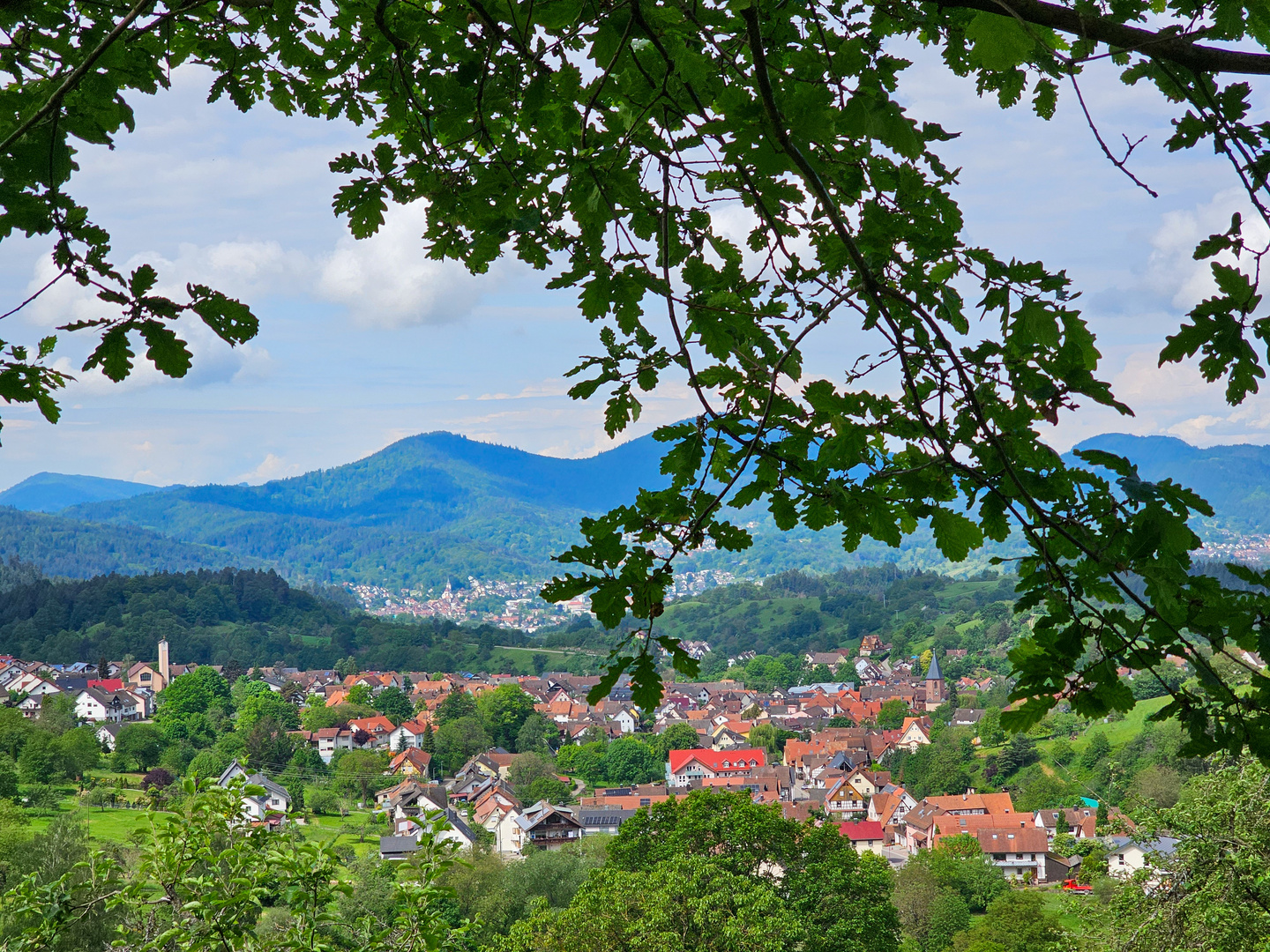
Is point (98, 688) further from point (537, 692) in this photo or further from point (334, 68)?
point (334, 68)

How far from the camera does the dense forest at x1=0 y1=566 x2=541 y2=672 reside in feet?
230

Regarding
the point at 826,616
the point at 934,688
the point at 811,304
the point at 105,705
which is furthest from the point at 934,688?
the point at 811,304

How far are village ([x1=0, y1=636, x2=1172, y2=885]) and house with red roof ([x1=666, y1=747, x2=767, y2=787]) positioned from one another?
0.09 meters

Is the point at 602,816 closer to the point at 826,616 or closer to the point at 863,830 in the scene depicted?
the point at 863,830

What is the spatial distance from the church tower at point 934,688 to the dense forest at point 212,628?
38311 mm

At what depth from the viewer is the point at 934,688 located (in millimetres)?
58812

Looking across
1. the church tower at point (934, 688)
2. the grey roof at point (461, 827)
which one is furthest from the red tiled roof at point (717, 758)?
the church tower at point (934, 688)

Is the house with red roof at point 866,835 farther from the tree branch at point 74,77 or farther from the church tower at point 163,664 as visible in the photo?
the church tower at point 163,664

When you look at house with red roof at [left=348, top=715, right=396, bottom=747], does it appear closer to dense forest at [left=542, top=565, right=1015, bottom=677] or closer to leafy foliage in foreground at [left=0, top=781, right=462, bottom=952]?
dense forest at [left=542, top=565, right=1015, bottom=677]

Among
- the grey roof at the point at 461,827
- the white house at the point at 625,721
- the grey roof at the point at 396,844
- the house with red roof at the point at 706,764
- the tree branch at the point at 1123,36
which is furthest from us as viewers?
A: the white house at the point at 625,721

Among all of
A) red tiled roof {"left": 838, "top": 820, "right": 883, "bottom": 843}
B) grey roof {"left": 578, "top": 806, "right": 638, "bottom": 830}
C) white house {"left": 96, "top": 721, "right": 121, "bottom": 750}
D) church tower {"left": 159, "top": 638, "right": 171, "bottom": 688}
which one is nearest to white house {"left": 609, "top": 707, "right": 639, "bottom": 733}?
grey roof {"left": 578, "top": 806, "right": 638, "bottom": 830}

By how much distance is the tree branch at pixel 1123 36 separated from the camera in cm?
126

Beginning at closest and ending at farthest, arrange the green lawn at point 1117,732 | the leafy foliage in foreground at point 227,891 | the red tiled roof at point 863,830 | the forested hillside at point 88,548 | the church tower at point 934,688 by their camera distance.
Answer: the leafy foliage in foreground at point 227,891, the red tiled roof at point 863,830, the green lawn at point 1117,732, the church tower at point 934,688, the forested hillside at point 88,548

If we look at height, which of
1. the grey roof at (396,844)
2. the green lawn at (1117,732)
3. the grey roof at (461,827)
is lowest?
the grey roof at (461,827)
